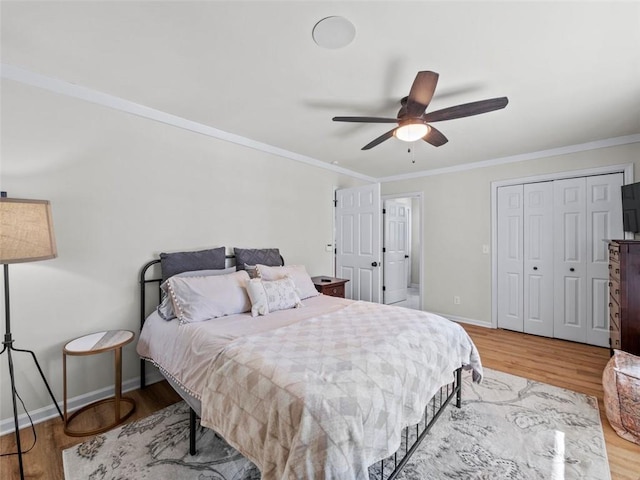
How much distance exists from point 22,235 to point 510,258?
201 inches

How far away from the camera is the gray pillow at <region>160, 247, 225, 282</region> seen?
258 centimetres

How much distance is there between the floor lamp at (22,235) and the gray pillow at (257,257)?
1.57 metres

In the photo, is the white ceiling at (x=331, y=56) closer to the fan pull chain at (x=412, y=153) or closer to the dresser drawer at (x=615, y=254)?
the fan pull chain at (x=412, y=153)

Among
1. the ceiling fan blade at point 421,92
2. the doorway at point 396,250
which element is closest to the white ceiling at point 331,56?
the ceiling fan blade at point 421,92

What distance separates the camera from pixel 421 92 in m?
1.89

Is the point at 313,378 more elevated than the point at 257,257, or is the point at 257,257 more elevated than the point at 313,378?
the point at 257,257

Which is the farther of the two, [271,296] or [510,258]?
[510,258]

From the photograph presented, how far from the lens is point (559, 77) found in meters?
2.12

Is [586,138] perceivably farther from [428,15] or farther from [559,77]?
[428,15]

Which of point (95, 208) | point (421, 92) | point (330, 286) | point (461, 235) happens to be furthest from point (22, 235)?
point (461, 235)

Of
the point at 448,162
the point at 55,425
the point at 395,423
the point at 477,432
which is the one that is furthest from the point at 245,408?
the point at 448,162

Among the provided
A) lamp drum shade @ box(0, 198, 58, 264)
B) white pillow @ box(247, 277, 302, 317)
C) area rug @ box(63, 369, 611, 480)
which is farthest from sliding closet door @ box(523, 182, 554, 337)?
lamp drum shade @ box(0, 198, 58, 264)

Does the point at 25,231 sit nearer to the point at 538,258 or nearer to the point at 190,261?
the point at 190,261

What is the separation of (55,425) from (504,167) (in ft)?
18.3
